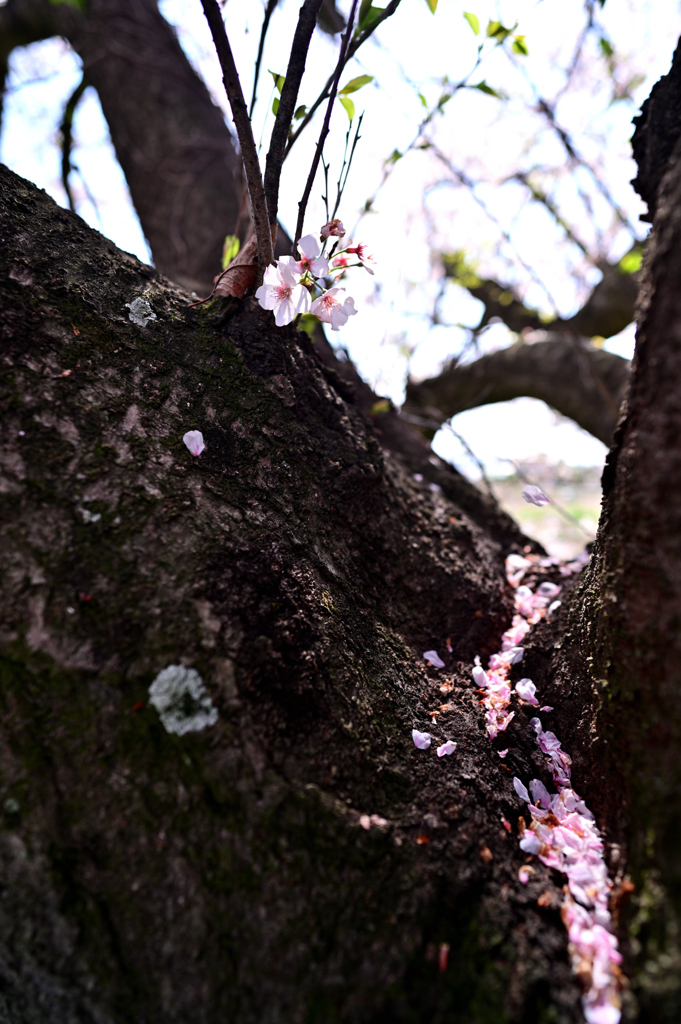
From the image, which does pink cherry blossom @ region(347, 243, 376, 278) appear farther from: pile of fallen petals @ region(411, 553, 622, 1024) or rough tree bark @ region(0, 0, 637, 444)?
rough tree bark @ region(0, 0, 637, 444)

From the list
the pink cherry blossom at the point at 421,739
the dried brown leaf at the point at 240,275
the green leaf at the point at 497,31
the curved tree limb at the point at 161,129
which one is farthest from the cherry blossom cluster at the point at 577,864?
the curved tree limb at the point at 161,129

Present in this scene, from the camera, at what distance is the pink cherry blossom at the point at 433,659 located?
4.03 feet

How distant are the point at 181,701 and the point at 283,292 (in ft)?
2.87

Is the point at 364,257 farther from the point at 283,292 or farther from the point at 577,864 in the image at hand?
the point at 577,864

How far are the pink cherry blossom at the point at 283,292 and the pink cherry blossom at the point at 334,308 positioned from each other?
86 millimetres

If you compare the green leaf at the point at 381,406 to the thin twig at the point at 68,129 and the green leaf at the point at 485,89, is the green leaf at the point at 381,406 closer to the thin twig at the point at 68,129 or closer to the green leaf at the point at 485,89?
the green leaf at the point at 485,89

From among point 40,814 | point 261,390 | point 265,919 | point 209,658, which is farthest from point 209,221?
point 265,919

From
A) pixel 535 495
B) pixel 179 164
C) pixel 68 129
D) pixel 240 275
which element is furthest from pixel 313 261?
pixel 68 129

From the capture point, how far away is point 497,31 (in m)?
1.46

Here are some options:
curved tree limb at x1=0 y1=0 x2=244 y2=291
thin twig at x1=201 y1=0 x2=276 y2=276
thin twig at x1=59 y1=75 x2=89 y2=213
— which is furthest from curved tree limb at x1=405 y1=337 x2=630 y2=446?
thin twig at x1=59 y1=75 x2=89 y2=213

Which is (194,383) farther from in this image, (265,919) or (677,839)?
(677,839)

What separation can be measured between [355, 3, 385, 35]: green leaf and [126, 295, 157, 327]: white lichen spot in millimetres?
800

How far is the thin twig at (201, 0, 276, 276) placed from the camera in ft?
2.79

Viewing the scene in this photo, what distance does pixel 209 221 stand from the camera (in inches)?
107
